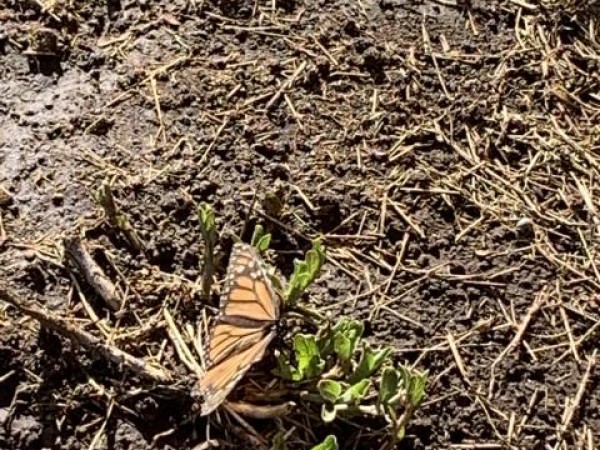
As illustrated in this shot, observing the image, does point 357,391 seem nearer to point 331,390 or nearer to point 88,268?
point 331,390

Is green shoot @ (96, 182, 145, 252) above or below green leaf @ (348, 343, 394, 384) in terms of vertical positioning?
above

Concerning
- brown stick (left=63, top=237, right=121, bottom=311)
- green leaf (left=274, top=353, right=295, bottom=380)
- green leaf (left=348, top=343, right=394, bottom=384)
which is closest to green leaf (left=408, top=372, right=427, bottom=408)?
green leaf (left=348, top=343, right=394, bottom=384)

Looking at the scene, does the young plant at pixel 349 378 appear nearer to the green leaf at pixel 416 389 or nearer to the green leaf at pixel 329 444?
the green leaf at pixel 416 389

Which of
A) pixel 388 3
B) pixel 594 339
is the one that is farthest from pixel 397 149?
pixel 594 339

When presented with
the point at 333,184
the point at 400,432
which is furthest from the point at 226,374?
the point at 333,184

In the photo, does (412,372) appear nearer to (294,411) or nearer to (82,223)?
(294,411)

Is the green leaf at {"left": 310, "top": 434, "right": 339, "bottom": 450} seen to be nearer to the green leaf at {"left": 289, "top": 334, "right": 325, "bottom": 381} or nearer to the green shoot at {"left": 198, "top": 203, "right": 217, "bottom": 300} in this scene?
the green leaf at {"left": 289, "top": 334, "right": 325, "bottom": 381}

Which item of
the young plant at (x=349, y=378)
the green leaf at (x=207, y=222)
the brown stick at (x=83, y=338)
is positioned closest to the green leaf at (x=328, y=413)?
the young plant at (x=349, y=378)
